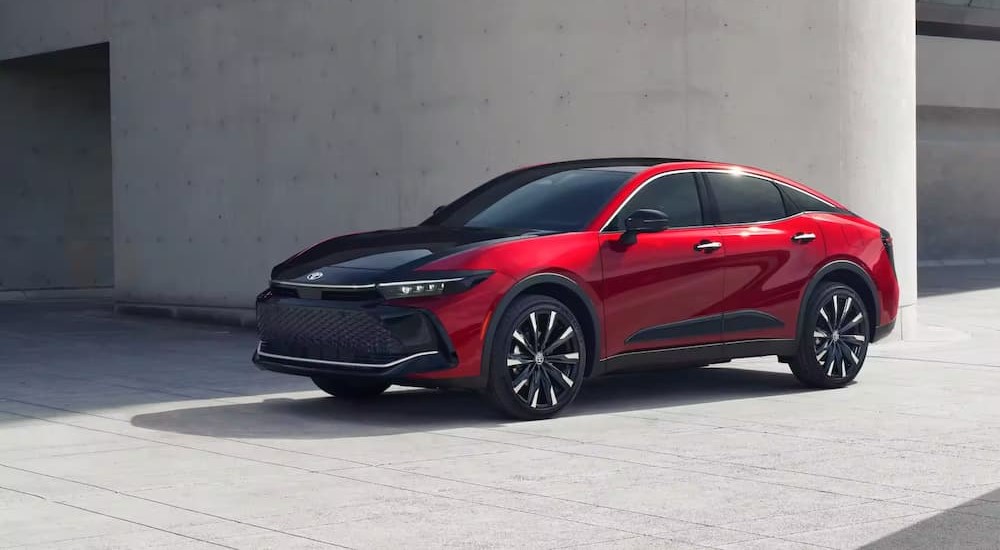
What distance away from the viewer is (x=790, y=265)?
10.2m

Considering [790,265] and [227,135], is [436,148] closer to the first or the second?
[227,135]

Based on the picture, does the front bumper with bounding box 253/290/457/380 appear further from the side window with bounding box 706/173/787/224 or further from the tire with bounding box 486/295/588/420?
the side window with bounding box 706/173/787/224

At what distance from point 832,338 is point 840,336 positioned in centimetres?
8

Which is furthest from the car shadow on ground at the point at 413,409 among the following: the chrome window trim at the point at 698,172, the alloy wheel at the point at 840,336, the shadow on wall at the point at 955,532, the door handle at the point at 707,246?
the shadow on wall at the point at 955,532

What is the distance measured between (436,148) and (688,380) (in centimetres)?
409

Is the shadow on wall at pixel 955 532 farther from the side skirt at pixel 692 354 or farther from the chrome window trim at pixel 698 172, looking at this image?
the chrome window trim at pixel 698 172

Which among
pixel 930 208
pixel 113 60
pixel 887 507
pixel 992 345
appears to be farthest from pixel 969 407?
pixel 930 208

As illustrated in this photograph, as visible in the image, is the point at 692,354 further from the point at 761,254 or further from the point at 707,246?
the point at 761,254

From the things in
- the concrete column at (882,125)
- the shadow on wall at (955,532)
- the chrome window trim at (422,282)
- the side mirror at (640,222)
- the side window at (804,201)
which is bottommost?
the shadow on wall at (955,532)

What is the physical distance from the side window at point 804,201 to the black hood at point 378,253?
2352mm

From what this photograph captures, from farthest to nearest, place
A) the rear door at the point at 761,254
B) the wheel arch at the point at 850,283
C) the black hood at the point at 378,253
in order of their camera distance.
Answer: the wheel arch at the point at 850,283
the rear door at the point at 761,254
the black hood at the point at 378,253

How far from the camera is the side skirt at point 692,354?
30.6 ft

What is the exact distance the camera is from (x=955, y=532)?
5797 millimetres

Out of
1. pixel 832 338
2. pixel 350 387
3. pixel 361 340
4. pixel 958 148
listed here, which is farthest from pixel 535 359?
pixel 958 148
